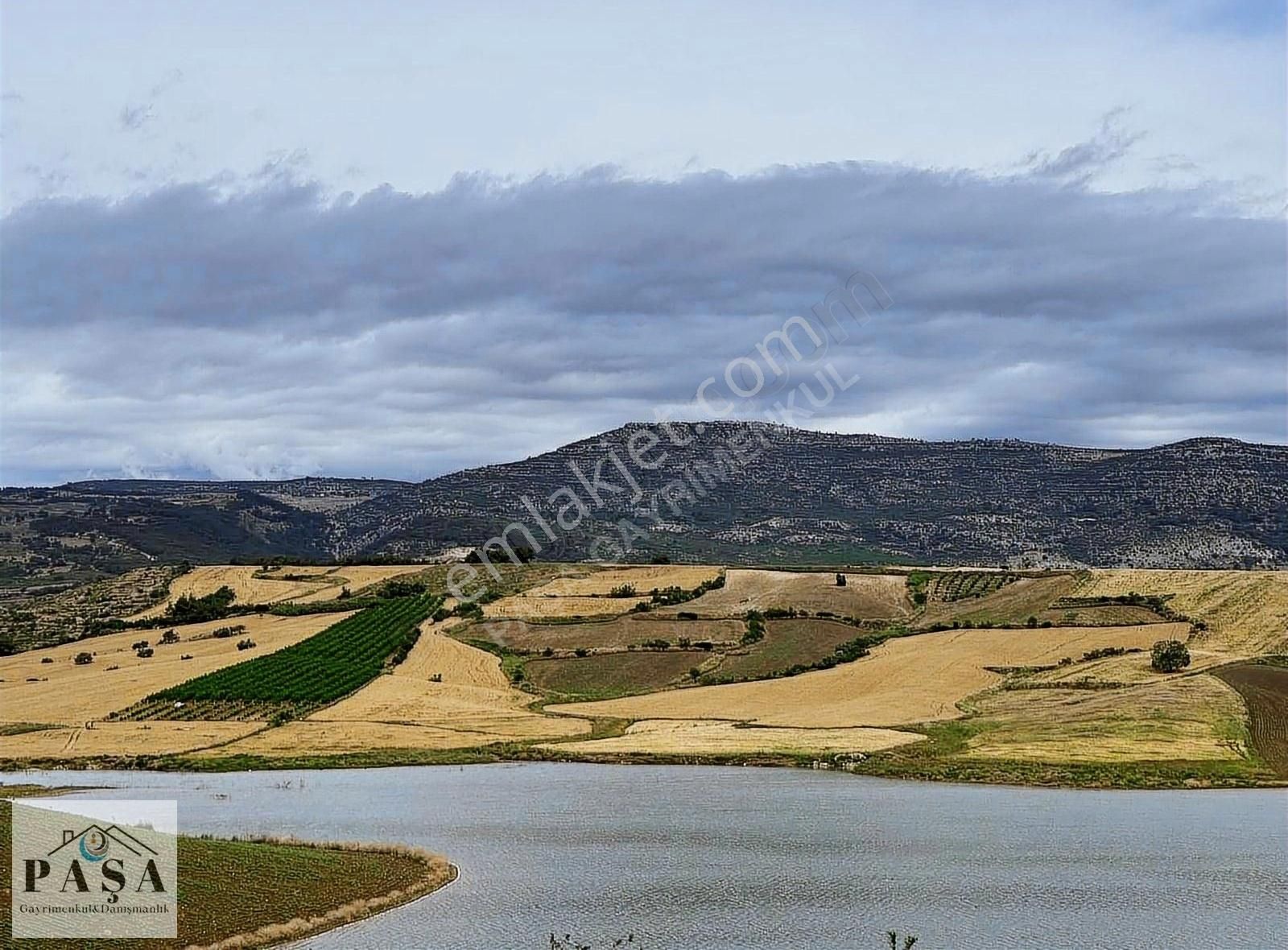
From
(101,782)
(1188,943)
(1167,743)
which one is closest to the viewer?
(1188,943)

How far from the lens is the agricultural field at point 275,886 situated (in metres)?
31.8

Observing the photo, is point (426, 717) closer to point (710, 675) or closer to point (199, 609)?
point (710, 675)

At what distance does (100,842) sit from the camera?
35.9 m

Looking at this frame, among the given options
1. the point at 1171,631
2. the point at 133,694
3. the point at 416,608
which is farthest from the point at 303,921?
the point at 416,608

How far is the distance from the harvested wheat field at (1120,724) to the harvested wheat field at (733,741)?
16.6 ft

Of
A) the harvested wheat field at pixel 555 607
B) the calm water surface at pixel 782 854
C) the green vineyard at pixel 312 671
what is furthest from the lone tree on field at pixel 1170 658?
the green vineyard at pixel 312 671

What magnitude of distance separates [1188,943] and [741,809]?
21.9m

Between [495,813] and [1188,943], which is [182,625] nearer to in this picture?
[495,813]

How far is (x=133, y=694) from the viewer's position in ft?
288

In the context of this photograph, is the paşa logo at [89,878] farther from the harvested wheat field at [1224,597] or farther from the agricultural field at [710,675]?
the harvested wheat field at [1224,597]

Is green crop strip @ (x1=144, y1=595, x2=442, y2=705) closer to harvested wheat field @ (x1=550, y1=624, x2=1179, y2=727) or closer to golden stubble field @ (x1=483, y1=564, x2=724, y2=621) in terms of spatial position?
golden stubble field @ (x1=483, y1=564, x2=724, y2=621)

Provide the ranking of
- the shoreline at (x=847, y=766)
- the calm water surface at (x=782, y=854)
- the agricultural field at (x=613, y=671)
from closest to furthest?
the calm water surface at (x=782, y=854), the shoreline at (x=847, y=766), the agricultural field at (x=613, y=671)

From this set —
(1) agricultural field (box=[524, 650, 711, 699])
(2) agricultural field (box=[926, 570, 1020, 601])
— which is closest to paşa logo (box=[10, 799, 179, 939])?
(1) agricultural field (box=[524, 650, 711, 699])

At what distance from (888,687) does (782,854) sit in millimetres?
47094
